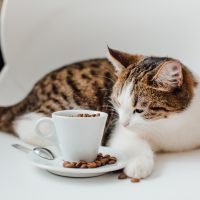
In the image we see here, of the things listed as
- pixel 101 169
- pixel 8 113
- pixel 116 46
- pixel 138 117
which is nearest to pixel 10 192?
pixel 101 169

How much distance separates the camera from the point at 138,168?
1.03m

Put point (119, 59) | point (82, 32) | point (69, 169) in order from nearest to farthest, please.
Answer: point (69, 169)
point (119, 59)
point (82, 32)

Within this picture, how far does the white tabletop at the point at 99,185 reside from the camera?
0.93m

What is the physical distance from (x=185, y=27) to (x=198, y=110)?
581 mm

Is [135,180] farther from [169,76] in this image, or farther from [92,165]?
[169,76]

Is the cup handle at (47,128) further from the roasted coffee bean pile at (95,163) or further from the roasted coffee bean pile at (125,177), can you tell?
the roasted coffee bean pile at (125,177)

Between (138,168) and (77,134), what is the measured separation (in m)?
0.17

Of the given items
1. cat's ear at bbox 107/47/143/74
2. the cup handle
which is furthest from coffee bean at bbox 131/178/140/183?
cat's ear at bbox 107/47/143/74

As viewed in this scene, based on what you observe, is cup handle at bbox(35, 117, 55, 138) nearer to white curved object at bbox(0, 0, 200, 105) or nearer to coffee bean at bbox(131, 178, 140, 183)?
coffee bean at bbox(131, 178, 140, 183)

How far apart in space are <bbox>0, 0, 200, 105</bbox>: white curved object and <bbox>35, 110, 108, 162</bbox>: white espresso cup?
788 millimetres

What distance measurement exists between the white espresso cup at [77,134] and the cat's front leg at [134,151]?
0.10 metres

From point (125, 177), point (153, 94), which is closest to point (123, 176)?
point (125, 177)

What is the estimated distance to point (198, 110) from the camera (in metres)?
1.24

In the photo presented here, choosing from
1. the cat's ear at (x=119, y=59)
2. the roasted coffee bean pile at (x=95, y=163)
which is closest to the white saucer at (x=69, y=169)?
the roasted coffee bean pile at (x=95, y=163)
